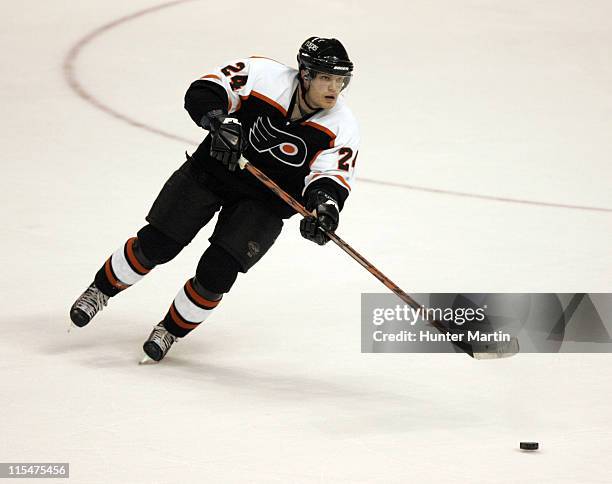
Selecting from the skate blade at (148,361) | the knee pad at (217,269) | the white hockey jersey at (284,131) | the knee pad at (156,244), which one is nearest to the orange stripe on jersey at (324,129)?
the white hockey jersey at (284,131)

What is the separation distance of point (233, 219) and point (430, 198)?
83.3 inches

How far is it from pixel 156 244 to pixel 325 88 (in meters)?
0.79

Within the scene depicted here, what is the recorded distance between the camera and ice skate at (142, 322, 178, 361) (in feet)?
13.9

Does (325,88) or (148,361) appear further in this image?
(148,361)

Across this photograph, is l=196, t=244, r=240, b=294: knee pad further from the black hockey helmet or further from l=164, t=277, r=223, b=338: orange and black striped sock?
the black hockey helmet

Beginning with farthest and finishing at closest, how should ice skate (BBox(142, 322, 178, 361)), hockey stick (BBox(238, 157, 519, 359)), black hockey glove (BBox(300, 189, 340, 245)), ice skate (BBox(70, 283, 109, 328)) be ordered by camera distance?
ice skate (BBox(70, 283, 109, 328)) < ice skate (BBox(142, 322, 178, 361)) < hockey stick (BBox(238, 157, 519, 359)) < black hockey glove (BBox(300, 189, 340, 245))

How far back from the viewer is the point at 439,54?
8.47m

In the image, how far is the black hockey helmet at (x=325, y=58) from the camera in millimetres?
4094

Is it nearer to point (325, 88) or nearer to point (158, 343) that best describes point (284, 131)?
point (325, 88)

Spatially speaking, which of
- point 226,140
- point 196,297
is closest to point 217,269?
point 196,297

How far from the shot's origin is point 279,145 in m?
4.20

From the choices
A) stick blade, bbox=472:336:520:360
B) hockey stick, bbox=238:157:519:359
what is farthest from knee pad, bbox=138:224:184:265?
stick blade, bbox=472:336:520:360

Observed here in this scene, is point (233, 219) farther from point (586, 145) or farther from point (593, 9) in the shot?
point (593, 9)

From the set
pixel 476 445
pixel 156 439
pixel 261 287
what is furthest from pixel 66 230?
pixel 476 445
